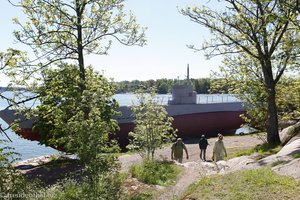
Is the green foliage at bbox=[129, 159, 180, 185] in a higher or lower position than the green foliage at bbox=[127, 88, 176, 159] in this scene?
lower

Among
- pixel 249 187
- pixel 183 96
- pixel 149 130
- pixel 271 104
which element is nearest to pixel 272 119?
pixel 271 104

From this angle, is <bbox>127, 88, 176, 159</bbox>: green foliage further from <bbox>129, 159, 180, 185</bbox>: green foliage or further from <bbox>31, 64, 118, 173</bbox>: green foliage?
<bbox>31, 64, 118, 173</bbox>: green foliage

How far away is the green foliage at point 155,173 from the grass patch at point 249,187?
2.94m

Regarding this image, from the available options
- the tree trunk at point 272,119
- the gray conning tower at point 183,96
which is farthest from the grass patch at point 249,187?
the gray conning tower at point 183,96

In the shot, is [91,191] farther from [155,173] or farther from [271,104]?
[271,104]

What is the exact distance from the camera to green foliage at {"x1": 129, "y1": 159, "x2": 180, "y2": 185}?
12.5 meters

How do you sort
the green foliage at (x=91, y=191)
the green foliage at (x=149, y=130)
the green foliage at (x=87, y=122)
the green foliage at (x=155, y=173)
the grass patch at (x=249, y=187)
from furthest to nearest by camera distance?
the green foliage at (x=149, y=130), the green foliage at (x=155, y=173), the green foliage at (x=91, y=191), the green foliage at (x=87, y=122), the grass patch at (x=249, y=187)

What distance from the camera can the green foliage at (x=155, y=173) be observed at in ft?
41.1

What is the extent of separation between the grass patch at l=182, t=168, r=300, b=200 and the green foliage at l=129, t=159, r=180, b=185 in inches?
116

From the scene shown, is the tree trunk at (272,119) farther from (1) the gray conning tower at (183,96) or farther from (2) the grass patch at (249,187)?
(1) the gray conning tower at (183,96)

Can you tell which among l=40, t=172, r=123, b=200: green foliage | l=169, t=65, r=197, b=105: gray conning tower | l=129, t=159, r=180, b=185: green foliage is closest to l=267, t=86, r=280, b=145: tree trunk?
l=129, t=159, r=180, b=185: green foliage

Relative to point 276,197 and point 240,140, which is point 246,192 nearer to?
point 276,197

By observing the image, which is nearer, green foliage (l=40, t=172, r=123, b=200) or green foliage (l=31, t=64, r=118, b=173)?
green foliage (l=31, t=64, r=118, b=173)

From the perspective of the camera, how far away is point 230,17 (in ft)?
56.2
